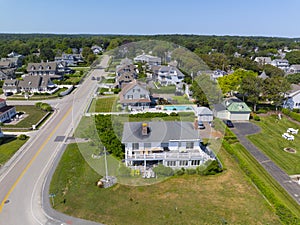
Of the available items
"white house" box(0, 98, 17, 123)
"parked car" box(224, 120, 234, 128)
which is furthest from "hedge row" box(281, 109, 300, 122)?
"white house" box(0, 98, 17, 123)

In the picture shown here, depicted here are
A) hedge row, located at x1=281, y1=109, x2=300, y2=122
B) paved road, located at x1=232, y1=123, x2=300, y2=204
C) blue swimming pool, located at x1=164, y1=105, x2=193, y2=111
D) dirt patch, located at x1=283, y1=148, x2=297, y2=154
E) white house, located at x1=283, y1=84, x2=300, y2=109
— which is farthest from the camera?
blue swimming pool, located at x1=164, y1=105, x2=193, y2=111

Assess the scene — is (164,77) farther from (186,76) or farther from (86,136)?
(86,136)

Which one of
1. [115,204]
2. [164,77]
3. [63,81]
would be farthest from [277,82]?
[63,81]

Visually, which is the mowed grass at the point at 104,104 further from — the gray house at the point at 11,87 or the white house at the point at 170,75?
the gray house at the point at 11,87

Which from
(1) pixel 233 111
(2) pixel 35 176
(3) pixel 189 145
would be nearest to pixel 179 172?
(3) pixel 189 145

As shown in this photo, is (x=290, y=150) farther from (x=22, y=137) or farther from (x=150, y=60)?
(x=150, y=60)

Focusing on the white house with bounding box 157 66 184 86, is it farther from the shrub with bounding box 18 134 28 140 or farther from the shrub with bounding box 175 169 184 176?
the shrub with bounding box 175 169 184 176

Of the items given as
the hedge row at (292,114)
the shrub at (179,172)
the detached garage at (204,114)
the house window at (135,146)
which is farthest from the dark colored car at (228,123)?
the house window at (135,146)
